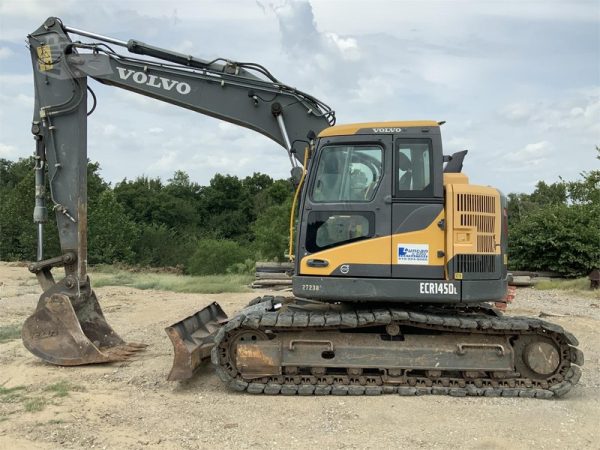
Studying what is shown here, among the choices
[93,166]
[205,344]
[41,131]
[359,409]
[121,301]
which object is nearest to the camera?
[359,409]

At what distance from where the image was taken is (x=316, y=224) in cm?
678

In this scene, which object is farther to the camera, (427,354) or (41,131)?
(41,131)

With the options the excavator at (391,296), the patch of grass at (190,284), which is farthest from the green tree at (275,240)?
the excavator at (391,296)

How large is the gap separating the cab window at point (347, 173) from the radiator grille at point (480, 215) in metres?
1.01

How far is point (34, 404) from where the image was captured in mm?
6102

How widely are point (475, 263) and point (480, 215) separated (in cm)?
57

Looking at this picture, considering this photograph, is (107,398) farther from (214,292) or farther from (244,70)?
(214,292)

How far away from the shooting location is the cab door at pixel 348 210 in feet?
21.9

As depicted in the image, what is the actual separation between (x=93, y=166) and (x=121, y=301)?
3498 centimetres

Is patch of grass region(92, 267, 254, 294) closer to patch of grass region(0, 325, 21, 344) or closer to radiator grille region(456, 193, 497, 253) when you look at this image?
patch of grass region(0, 325, 21, 344)

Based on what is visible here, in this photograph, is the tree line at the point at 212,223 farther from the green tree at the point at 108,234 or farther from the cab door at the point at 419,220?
the cab door at the point at 419,220

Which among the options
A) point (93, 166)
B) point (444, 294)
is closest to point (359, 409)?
point (444, 294)

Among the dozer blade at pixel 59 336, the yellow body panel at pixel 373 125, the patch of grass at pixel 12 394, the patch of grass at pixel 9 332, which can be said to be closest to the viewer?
the patch of grass at pixel 12 394

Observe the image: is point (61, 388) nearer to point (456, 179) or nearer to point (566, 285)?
point (456, 179)
